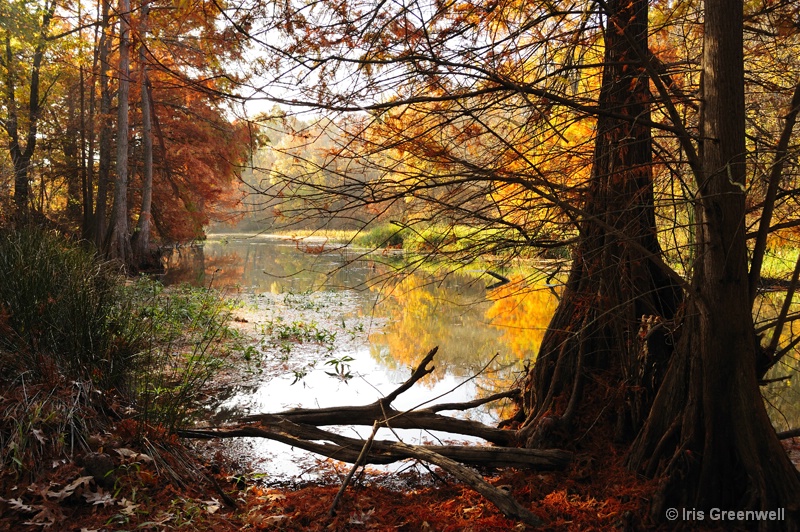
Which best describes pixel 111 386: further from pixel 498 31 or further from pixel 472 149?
pixel 498 31

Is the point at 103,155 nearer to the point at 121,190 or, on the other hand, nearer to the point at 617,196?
the point at 121,190

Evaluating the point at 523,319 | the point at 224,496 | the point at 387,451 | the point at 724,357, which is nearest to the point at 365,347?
the point at 523,319

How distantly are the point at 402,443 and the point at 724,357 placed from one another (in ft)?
6.71

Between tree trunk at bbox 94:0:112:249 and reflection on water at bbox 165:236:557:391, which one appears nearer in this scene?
reflection on water at bbox 165:236:557:391

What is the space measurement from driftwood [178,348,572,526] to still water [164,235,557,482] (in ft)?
0.78

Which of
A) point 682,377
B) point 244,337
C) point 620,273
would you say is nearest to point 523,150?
point 620,273

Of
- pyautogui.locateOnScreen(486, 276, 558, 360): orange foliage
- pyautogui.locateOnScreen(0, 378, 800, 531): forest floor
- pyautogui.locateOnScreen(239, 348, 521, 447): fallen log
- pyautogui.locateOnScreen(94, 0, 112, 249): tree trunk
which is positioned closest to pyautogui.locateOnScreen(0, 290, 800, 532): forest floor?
pyautogui.locateOnScreen(0, 378, 800, 531): forest floor

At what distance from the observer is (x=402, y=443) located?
377 cm

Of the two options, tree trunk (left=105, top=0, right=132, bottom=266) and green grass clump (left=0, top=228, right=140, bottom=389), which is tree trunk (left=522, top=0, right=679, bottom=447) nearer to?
green grass clump (left=0, top=228, right=140, bottom=389)

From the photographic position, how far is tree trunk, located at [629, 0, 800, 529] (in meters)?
2.80

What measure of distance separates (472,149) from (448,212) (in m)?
1.01

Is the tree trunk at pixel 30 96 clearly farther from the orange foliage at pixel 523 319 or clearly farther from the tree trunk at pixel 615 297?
the tree trunk at pixel 615 297

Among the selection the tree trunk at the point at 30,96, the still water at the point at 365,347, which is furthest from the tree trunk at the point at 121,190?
the tree trunk at the point at 30,96

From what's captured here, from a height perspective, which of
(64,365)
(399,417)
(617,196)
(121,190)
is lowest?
(399,417)
